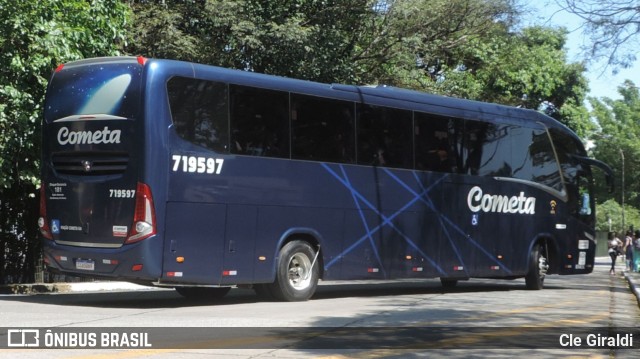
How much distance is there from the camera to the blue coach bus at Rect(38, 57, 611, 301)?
1409cm

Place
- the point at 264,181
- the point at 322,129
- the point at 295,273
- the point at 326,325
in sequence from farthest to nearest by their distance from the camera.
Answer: the point at 322,129
the point at 295,273
the point at 264,181
the point at 326,325

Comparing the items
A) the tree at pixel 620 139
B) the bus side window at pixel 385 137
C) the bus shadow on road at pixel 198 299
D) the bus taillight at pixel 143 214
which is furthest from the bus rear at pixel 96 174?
the tree at pixel 620 139

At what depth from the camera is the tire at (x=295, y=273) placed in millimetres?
15867

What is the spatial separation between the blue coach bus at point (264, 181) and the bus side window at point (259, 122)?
22 millimetres

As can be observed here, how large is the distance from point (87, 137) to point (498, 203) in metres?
9.66

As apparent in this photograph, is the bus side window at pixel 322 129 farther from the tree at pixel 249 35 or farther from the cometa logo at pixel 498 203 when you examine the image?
the tree at pixel 249 35

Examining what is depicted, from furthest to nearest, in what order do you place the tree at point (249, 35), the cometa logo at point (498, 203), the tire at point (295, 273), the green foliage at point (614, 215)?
the green foliage at point (614, 215) < the tree at point (249, 35) < the cometa logo at point (498, 203) < the tire at point (295, 273)

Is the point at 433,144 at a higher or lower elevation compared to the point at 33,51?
lower

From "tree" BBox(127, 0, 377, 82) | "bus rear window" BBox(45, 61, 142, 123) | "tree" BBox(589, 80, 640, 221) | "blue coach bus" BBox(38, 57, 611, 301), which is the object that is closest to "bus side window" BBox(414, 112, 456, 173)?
"blue coach bus" BBox(38, 57, 611, 301)

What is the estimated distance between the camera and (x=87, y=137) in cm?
1442

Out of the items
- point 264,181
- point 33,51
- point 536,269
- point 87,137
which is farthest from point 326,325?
point 536,269

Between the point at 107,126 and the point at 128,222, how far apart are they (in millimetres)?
1504

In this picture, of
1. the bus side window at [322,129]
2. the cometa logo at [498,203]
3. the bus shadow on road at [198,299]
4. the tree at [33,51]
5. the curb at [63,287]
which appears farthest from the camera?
the cometa logo at [498,203]

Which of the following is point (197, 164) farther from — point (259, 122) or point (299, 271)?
point (299, 271)
